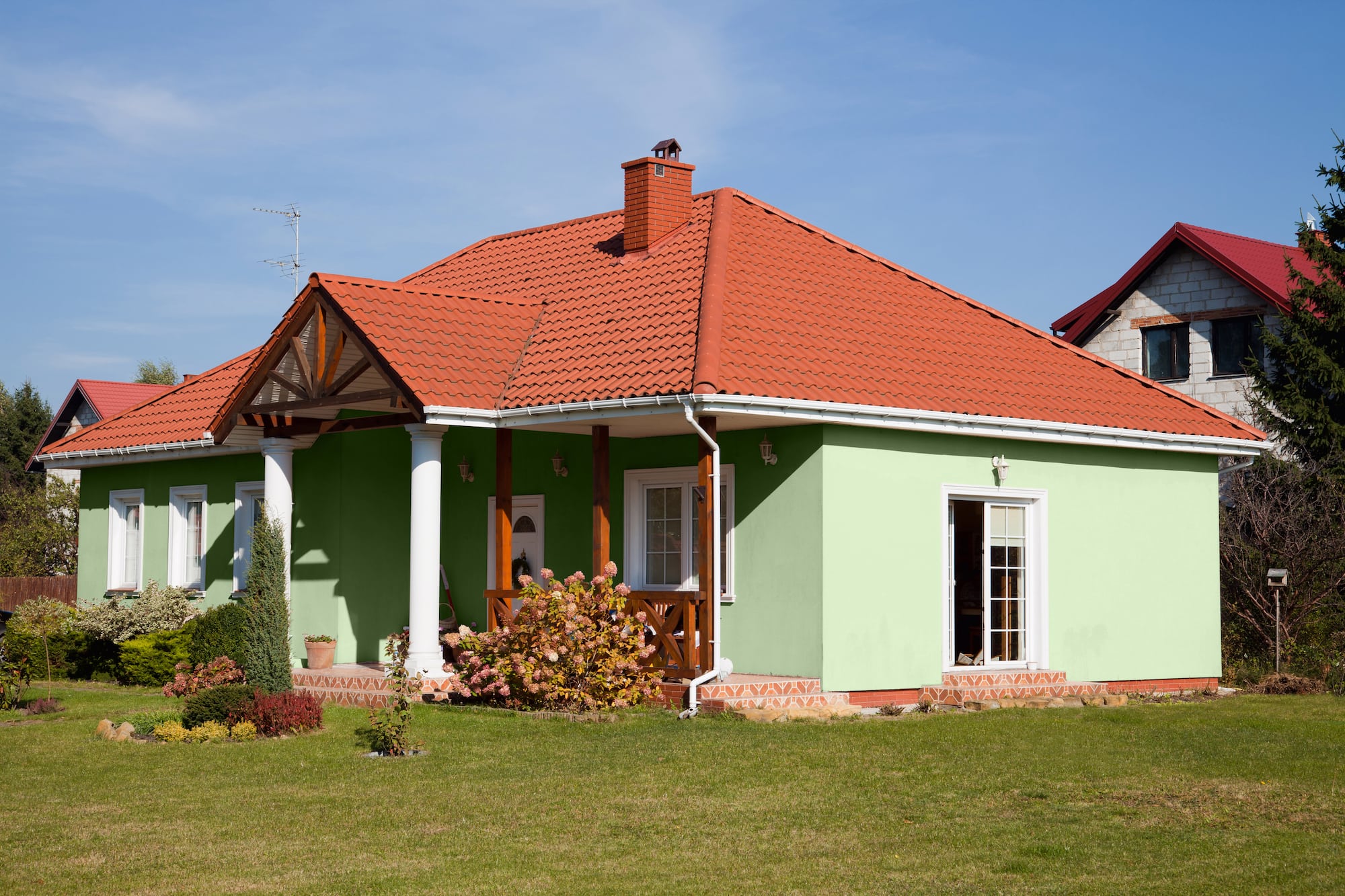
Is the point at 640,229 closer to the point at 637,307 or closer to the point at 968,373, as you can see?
the point at 637,307

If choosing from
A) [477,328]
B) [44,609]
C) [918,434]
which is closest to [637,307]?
[477,328]

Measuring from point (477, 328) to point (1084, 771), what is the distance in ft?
29.2

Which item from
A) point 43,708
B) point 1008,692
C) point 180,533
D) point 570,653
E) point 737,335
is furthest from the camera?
point 180,533

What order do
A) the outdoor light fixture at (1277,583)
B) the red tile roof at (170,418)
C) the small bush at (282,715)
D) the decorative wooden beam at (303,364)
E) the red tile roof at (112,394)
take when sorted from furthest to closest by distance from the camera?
the red tile roof at (112,394) < the red tile roof at (170,418) < the outdoor light fixture at (1277,583) < the decorative wooden beam at (303,364) < the small bush at (282,715)

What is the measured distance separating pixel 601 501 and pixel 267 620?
144 inches

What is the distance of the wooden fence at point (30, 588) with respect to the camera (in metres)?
32.8

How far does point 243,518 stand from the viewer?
838 inches

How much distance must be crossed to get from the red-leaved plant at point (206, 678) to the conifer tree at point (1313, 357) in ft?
55.7

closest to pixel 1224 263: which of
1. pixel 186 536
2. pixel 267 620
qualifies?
pixel 186 536

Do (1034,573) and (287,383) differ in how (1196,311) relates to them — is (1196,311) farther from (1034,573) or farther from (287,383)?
(287,383)

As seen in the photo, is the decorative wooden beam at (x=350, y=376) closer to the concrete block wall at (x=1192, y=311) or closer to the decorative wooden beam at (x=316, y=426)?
the decorative wooden beam at (x=316, y=426)

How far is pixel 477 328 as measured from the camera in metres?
17.0

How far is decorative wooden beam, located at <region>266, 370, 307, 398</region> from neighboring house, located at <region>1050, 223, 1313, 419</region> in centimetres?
1851

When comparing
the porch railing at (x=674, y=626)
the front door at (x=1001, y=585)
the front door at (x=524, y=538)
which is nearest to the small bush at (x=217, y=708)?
the porch railing at (x=674, y=626)
